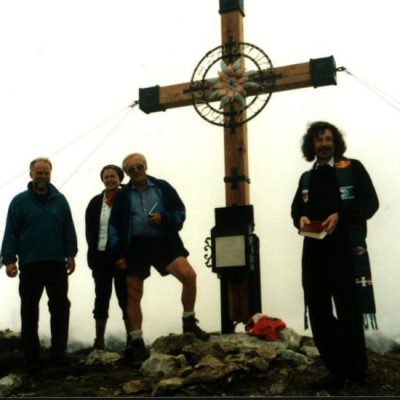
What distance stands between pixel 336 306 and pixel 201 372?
112cm

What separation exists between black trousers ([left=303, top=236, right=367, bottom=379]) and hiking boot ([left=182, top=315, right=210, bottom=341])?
1.70 metres

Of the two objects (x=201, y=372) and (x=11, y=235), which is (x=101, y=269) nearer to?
(x=11, y=235)

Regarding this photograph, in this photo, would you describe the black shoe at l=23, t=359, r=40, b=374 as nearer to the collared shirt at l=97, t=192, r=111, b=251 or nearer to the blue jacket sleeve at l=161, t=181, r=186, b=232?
the collared shirt at l=97, t=192, r=111, b=251

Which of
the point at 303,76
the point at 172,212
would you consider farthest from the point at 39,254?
the point at 303,76

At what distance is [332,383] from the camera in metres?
4.12

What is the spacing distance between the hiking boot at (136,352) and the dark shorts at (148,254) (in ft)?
1.89

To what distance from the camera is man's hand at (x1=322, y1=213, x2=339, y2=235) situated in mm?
4172

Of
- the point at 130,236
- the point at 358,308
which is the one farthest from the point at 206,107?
the point at 358,308

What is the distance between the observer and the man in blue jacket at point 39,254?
5543mm

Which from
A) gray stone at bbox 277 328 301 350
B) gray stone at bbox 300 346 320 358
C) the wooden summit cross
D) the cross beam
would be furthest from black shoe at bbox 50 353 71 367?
the cross beam

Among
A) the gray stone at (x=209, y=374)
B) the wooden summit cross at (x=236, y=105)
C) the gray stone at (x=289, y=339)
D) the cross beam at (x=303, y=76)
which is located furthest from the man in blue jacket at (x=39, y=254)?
the cross beam at (x=303, y=76)

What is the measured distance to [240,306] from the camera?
21.9ft

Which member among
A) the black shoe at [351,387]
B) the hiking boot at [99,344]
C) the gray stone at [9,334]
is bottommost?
the gray stone at [9,334]

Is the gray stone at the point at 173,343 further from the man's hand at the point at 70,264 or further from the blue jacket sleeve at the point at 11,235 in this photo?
the blue jacket sleeve at the point at 11,235
